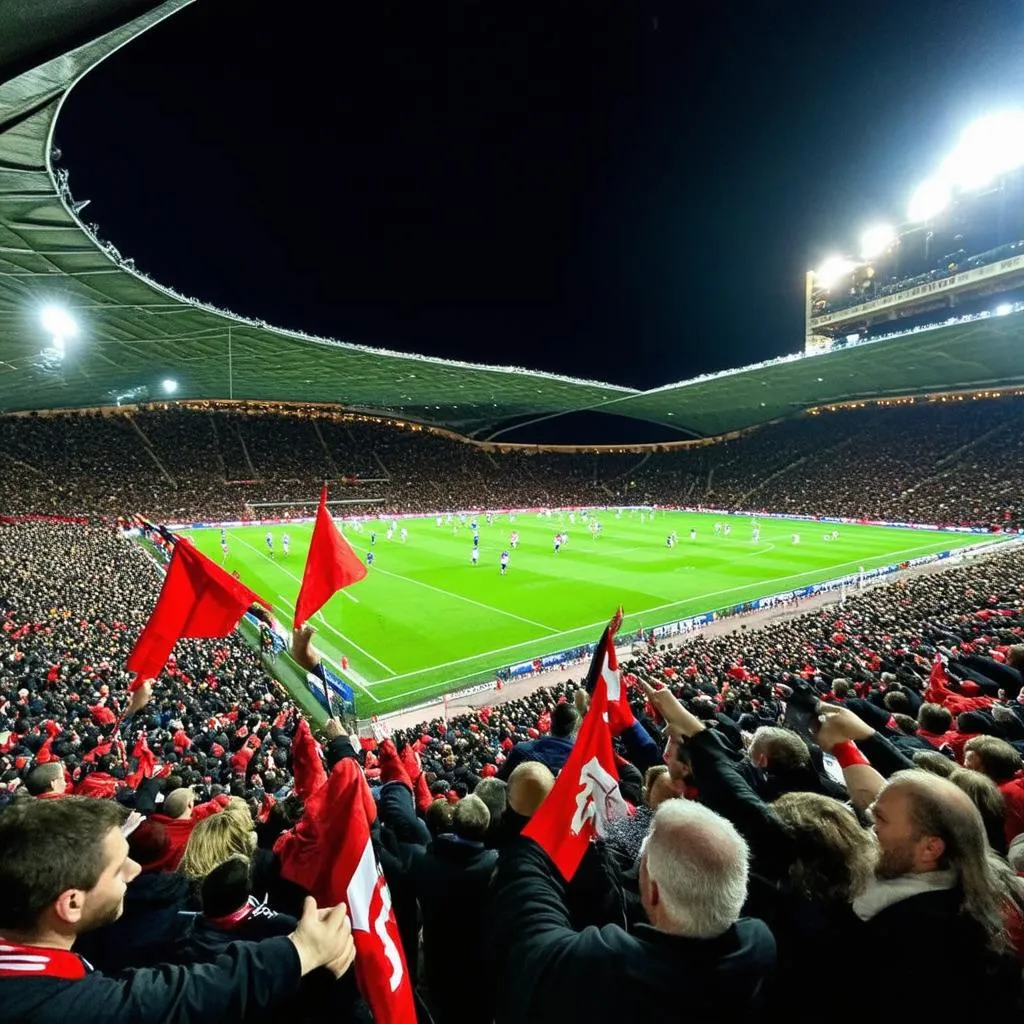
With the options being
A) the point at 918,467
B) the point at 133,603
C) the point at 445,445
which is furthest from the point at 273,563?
the point at 918,467

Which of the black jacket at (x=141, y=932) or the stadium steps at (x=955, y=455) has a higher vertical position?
the black jacket at (x=141, y=932)

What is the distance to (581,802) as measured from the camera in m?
2.75

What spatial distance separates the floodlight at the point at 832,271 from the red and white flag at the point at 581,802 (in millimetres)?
94607

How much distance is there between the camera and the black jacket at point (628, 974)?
169cm

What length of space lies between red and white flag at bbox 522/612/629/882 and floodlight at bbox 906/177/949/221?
8575cm

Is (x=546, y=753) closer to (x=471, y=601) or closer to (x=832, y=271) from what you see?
(x=471, y=601)

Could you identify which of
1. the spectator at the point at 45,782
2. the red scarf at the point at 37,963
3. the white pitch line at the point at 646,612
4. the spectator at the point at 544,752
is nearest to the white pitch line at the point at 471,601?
the white pitch line at the point at 646,612

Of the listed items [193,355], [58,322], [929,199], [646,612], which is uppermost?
[929,199]

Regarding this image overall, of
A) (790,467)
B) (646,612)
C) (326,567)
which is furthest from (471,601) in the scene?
(790,467)

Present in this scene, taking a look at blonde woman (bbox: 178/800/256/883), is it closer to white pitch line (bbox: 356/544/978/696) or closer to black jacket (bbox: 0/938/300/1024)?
black jacket (bbox: 0/938/300/1024)

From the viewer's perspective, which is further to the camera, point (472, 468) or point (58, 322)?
point (472, 468)

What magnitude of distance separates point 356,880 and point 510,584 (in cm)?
2642

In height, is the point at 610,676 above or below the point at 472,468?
above

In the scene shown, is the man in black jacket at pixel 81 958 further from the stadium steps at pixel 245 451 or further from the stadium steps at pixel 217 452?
the stadium steps at pixel 245 451
